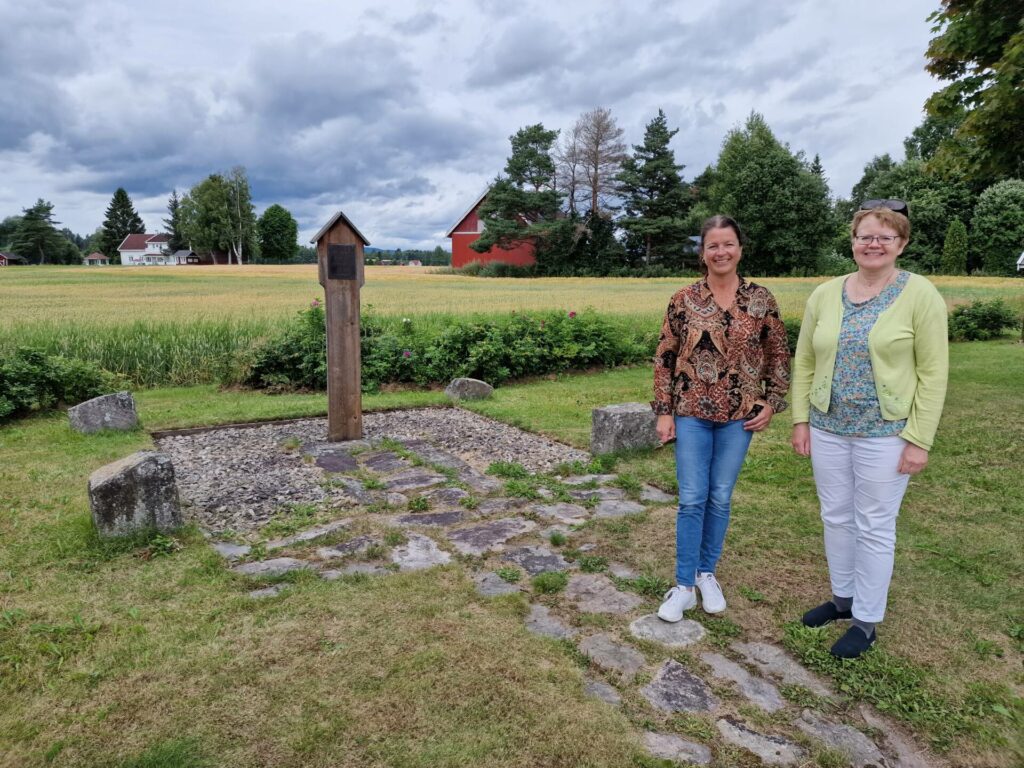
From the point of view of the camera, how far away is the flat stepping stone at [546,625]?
10.4 feet

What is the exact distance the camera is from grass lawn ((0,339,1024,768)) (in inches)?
94.3

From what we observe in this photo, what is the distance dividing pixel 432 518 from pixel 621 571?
58.4 inches

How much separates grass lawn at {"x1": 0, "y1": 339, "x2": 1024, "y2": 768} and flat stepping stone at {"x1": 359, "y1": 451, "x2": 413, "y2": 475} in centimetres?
192

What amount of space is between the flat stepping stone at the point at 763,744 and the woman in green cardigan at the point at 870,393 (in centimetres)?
72

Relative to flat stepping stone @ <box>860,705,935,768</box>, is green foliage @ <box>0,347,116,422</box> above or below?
above

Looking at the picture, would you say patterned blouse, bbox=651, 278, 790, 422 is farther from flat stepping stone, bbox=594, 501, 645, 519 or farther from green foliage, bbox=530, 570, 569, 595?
flat stepping stone, bbox=594, 501, 645, 519

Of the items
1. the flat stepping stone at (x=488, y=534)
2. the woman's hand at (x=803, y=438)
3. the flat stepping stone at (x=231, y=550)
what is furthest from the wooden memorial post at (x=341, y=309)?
the woman's hand at (x=803, y=438)

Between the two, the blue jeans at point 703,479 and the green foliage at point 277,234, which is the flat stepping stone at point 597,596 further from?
the green foliage at point 277,234

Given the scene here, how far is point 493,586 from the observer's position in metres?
3.65

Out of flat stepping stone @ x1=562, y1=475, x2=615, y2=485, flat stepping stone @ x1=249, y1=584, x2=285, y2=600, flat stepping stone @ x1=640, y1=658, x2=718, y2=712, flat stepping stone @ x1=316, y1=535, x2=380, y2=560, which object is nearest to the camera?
flat stepping stone @ x1=640, y1=658, x2=718, y2=712

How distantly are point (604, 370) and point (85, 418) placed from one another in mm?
8043

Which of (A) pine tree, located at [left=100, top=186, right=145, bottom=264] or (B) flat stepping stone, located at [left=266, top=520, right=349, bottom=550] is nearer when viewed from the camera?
(B) flat stepping stone, located at [left=266, top=520, right=349, bottom=550]

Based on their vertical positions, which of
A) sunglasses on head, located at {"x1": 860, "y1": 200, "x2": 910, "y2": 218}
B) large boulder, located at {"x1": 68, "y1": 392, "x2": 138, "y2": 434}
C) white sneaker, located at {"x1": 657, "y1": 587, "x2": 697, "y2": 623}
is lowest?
white sneaker, located at {"x1": 657, "y1": 587, "x2": 697, "y2": 623}

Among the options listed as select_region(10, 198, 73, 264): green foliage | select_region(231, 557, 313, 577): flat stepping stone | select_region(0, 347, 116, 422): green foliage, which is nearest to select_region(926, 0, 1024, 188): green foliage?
select_region(231, 557, 313, 577): flat stepping stone
